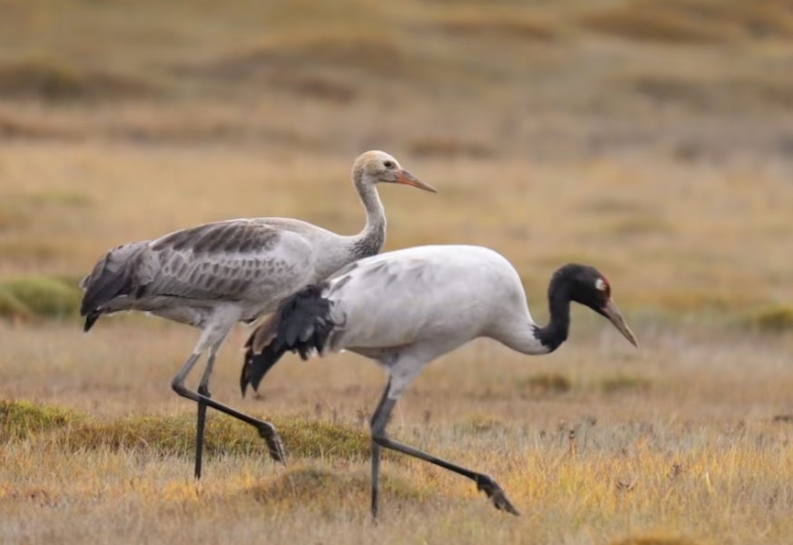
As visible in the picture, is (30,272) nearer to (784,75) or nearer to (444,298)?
(444,298)

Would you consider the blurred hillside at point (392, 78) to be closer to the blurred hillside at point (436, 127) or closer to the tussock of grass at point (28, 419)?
the blurred hillside at point (436, 127)

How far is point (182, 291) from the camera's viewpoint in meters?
8.66

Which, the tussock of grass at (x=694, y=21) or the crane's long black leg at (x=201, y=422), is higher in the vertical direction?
the tussock of grass at (x=694, y=21)

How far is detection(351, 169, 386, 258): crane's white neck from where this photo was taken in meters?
8.59

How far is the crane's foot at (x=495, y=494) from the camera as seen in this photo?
6.86 metres

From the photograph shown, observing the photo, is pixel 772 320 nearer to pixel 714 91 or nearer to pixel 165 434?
pixel 165 434

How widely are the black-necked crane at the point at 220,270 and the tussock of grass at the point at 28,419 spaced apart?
0.54 meters

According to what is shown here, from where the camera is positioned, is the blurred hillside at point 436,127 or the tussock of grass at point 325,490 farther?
the blurred hillside at point 436,127

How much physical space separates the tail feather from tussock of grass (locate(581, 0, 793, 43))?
41.4m

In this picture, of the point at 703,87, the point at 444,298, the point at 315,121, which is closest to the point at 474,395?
the point at 444,298

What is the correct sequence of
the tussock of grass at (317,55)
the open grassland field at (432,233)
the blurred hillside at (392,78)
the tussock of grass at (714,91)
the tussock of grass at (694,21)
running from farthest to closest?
the tussock of grass at (694,21) → the tussock of grass at (317,55) → the tussock of grass at (714,91) → the blurred hillside at (392,78) → the open grassland field at (432,233)

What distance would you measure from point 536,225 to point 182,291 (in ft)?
46.3

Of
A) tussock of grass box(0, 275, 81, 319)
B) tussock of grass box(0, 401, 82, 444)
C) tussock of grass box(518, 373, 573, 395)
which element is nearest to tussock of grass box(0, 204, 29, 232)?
tussock of grass box(0, 275, 81, 319)

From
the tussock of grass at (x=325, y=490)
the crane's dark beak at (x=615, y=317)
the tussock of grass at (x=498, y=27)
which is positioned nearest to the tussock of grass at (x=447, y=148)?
the tussock of grass at (x=498, y=27)
